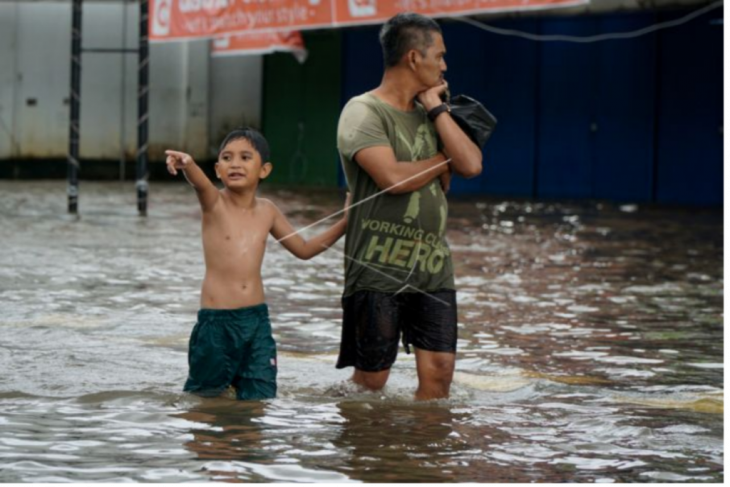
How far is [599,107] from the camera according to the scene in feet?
86.9

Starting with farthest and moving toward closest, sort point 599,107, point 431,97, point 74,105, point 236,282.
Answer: point 599,107 < point 74,105 < point 236,282 < point 431,97

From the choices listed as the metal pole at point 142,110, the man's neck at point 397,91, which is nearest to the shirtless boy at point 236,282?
the man's neck at point 397,91

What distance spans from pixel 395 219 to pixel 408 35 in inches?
31.0

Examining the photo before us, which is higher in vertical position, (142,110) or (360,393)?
(142,110)

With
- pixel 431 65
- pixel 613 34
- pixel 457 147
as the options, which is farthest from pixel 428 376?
pixel 613 34

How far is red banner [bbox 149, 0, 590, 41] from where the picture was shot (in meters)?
18.8

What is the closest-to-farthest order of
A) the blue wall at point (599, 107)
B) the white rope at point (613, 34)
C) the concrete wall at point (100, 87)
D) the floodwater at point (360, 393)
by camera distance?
the floodwater at point (360, 393) < the white rope at point (613, 34) < the blue wall at point (599, 107) < the concrete wall at point (100, 87)

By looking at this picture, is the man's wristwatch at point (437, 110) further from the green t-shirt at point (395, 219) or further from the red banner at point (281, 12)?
the red banner at point (281, 12)

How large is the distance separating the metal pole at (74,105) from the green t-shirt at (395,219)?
13623 millimetres

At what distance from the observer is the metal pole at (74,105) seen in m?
19.7

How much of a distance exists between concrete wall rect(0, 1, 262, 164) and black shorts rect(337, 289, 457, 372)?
24.7 meters

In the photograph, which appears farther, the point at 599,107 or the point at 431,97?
the point at 599,107

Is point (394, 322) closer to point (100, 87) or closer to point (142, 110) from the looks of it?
point (142, 110)

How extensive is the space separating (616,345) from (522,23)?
17.9 meters
